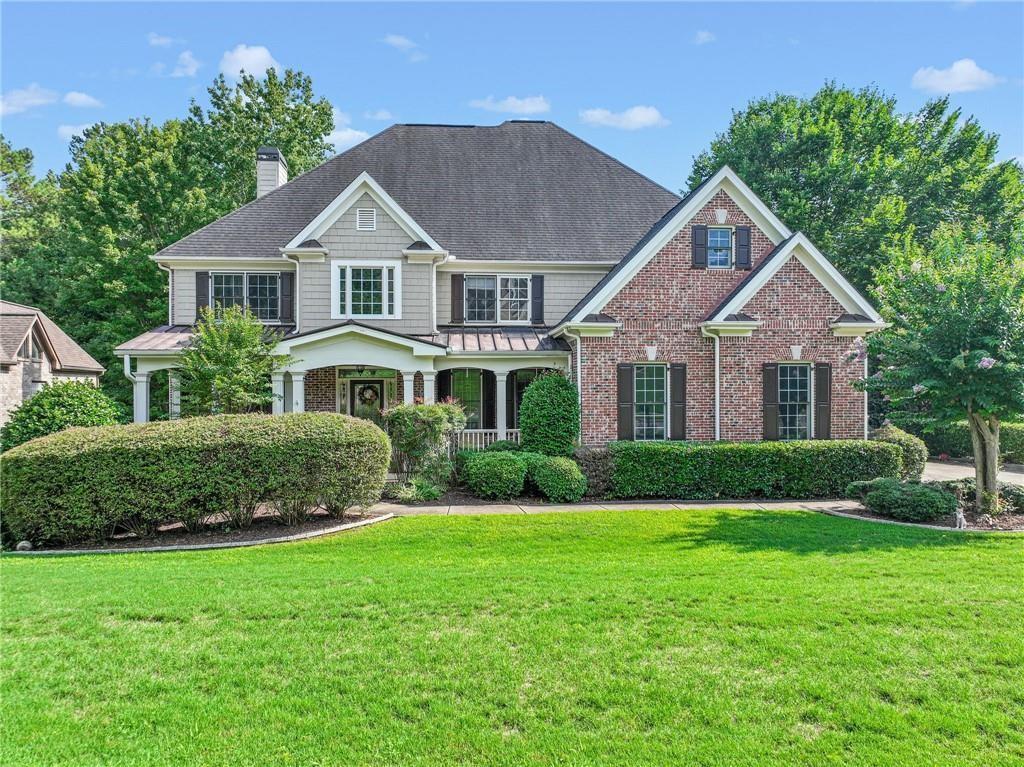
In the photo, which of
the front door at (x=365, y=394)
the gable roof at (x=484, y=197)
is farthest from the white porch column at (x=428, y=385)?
the gable roof at (x=484, y=197)

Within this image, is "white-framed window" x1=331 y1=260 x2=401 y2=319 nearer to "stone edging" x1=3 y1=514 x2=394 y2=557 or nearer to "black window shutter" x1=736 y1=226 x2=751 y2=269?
"stone edging" x1=3 y1=514 x2=394 y2=557

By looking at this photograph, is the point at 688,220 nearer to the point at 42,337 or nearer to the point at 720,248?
the point at 720,248

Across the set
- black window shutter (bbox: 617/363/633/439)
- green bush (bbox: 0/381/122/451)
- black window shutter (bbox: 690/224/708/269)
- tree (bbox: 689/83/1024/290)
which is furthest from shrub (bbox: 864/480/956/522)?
tree (bbox: 689/83/1024/290)

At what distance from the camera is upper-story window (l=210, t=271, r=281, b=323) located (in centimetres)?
1798

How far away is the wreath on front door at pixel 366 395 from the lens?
1839cm

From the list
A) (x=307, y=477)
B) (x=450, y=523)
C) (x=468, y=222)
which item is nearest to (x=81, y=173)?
(x=468, y=222)

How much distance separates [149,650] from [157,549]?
4793mm

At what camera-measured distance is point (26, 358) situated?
1834 centimetres

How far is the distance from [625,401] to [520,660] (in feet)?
35.6

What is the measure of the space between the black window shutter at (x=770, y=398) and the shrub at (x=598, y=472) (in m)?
4.66

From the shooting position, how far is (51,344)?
19.7m

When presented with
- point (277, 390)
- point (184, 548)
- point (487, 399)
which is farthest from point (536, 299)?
point (184, 548)

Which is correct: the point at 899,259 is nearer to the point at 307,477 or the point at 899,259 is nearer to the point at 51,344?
the point at 307,477

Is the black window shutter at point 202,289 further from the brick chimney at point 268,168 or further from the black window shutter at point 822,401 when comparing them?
the black window shutter at point 822,401
